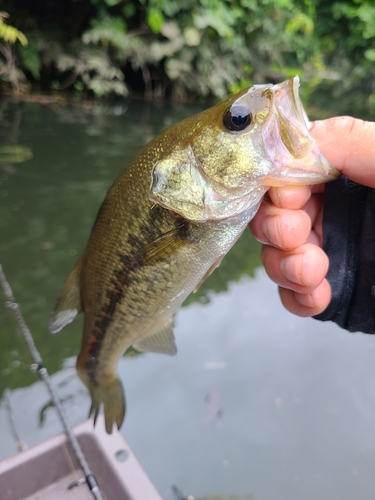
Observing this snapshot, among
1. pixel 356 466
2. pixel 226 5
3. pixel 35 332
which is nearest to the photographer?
pixel 356 466

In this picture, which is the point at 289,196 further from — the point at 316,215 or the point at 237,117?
the point at 316,215

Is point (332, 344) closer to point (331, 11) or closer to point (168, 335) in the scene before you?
point (168, 335)

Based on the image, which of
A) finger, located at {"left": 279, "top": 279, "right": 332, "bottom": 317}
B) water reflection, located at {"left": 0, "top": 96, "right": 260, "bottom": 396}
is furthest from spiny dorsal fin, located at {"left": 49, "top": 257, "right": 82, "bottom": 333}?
water reflection, located at {"left": 0, "top": 96, "right": 260, "bottom": 396}

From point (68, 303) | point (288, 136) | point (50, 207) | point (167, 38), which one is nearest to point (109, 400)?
Answer: point (68, 303)

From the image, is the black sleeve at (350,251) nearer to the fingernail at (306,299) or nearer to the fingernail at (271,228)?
the fingernail at (306,299)

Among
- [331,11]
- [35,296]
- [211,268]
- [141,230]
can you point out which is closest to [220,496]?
[211,268]

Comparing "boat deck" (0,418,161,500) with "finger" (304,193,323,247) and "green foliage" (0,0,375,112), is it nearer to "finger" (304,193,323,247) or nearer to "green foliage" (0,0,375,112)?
"finger" (304,193,323,247)
